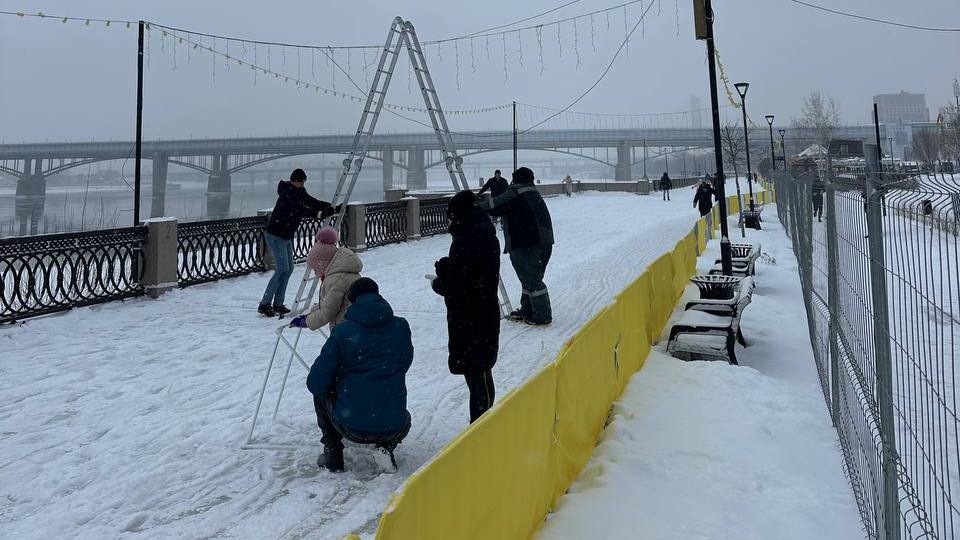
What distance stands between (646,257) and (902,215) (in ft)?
41.4

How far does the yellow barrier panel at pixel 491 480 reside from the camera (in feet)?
6.74

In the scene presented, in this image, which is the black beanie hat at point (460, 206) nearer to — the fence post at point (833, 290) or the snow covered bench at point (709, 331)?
the fence post at point (833, 290)

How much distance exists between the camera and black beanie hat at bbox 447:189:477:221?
16.6 feet

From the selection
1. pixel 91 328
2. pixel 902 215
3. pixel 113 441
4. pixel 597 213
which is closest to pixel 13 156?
pixel 597 213

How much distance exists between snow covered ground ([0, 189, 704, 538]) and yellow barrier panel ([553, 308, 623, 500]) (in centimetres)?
109

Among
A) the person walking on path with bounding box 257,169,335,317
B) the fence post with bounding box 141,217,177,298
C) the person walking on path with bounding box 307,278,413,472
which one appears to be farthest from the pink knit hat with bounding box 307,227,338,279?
the fence post with bounding box 141,217,177,298

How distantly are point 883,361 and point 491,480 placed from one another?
1.83 meters

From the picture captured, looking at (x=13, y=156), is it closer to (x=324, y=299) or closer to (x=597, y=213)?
(x=597, y=213)

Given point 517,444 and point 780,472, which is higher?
point 517,444

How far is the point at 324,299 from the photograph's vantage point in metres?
4.40

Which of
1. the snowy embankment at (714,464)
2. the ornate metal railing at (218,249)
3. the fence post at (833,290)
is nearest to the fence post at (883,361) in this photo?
the snowy embankment at (714,464)

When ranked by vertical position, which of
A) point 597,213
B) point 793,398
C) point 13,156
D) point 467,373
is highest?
point 13,156

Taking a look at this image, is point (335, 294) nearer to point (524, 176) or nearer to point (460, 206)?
point (460, 206)

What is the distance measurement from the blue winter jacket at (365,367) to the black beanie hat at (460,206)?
1.39 meters
